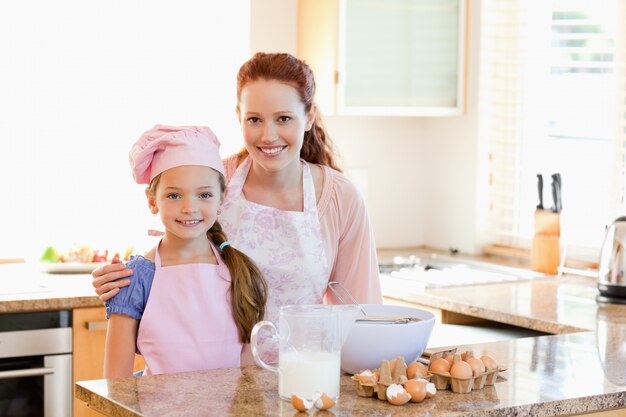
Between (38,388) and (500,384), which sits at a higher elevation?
(500,384)

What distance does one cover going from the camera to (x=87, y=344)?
3.32 m

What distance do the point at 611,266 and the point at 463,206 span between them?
1.21 m

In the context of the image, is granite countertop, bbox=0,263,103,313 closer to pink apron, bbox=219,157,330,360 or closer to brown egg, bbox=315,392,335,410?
pink apron, bbox=219,157,330,360

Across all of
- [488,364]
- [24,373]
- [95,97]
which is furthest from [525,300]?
[95,97]

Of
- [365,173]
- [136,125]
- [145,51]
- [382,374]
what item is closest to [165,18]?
[145,51]

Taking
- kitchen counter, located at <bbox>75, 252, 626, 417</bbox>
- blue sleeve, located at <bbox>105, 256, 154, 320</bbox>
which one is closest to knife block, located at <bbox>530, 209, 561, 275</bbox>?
kitchen counter, located at <bbox>75, 252, 626, 417</bbox>

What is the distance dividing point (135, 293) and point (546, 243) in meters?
2.08

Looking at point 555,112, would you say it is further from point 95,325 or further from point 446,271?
point 95,325

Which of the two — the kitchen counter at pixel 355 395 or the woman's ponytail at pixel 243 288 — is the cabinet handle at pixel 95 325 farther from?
the kitchen counter at pixel 355 395

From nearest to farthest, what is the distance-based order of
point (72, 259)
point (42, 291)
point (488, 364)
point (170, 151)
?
1. point (488, 364)
2. point (170, 151)
3. point (42, 291)
4. point (72, 259)

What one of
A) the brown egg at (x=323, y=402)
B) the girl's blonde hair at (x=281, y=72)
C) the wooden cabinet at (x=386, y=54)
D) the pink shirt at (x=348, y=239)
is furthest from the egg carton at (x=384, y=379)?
the wooden cabinet at (x=386, y=54)

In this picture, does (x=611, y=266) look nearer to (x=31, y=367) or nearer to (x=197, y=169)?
(x=197, y=169)

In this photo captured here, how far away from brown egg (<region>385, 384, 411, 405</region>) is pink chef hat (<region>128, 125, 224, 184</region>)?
0.64m

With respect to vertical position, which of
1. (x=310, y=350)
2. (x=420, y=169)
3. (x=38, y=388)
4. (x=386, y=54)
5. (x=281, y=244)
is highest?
(x=386, y=54)
